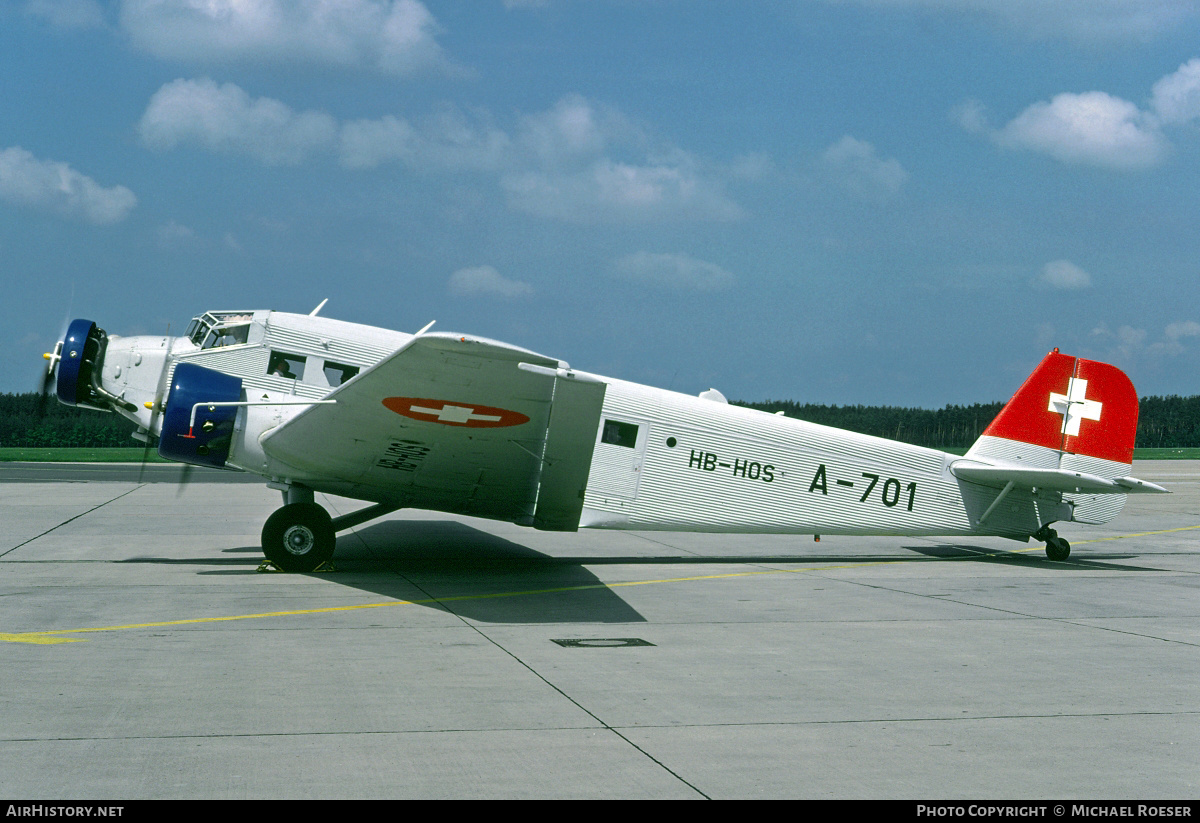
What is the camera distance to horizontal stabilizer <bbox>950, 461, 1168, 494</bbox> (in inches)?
512

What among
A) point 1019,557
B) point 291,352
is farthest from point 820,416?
point 291,352

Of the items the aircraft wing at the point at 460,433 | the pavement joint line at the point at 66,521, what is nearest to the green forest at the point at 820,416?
the pavement joint line at the point at 66,521

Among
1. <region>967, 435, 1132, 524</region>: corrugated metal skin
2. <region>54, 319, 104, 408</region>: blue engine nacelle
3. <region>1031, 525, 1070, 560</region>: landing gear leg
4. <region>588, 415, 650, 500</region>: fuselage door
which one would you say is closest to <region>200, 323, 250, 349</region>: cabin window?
<region>54, 319, 104, 408</region>: blue engine nacelle

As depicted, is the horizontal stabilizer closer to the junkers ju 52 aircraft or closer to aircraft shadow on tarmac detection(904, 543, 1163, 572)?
the junkers ju 52 aircraft

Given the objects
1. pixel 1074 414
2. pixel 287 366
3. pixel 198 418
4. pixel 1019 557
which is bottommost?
pixel 1019 557

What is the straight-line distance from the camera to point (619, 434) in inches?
492

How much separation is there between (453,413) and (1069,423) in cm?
999

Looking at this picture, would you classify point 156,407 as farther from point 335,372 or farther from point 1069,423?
point 1069,423

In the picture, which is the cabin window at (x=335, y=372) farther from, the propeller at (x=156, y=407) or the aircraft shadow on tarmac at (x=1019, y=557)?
the aircraft shadow on tarmac at (x=1019, y=557)

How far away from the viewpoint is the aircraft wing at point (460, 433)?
867cm

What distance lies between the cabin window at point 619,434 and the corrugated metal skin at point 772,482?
0.36 feet

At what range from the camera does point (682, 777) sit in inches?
186

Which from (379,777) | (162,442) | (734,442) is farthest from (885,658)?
(162,442)

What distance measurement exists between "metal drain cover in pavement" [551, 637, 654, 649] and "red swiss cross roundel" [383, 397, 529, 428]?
257cm
